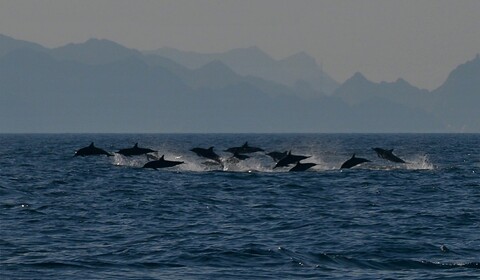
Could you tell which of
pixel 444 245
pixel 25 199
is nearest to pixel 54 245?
pixel 444 245

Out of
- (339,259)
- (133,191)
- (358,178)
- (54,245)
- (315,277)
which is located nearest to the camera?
(315,277)

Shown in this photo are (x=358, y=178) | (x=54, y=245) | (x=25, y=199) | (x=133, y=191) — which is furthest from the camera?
(x=358, y=178)

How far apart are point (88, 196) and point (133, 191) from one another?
2.57m

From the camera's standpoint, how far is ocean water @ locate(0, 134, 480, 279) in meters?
23.0

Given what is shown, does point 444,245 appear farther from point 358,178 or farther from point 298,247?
point 358,178

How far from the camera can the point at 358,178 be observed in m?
50.3

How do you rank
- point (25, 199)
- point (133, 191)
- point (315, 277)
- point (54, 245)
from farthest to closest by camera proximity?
point (133, 191), point (25, 199), point (54, 245), point (315, 277)

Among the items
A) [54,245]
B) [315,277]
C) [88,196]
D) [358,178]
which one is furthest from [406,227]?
[358,178]

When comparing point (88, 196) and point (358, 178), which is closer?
point (88, 196)

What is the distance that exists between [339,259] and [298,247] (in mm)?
1728

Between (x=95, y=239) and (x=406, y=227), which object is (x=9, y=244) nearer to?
(x=95, y=239)

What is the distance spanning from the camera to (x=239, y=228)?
29.1 metres

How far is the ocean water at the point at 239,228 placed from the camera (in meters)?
23.0

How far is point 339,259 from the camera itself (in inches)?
950
